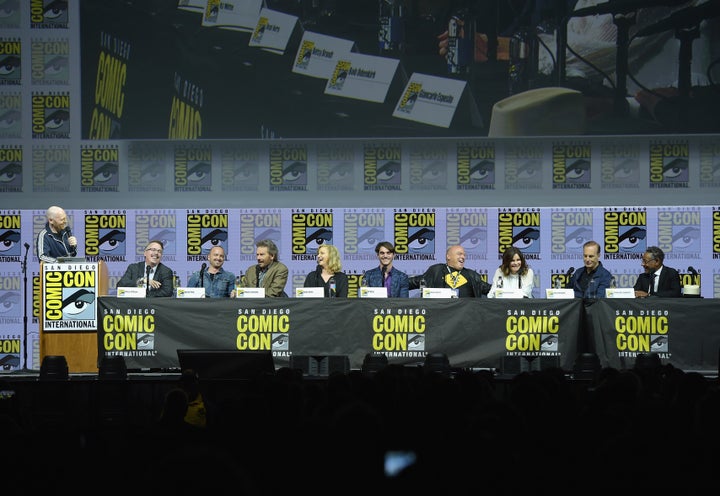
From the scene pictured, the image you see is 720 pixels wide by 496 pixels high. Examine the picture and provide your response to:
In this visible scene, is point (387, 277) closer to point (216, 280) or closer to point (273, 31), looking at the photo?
point (216, 280)

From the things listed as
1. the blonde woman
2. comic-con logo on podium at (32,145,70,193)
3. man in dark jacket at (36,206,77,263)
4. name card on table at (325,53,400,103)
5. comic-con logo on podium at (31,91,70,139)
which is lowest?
the blonde woman

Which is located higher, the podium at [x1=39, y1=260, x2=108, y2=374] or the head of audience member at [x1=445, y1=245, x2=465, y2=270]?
the head of audience member at [x1=445, y1=245, x2=465, y2=270]

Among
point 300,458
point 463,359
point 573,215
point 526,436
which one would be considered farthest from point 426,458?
point 573,215

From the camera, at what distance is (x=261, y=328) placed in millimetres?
11992

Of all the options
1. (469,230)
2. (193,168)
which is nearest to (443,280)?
(469,230)

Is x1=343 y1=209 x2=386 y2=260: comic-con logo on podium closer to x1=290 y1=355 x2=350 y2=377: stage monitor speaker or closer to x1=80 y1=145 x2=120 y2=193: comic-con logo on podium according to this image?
x1=80 y1=145 x2=120 y2=193: comic-con logo on podium

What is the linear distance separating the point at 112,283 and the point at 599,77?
768 centimetres

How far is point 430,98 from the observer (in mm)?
15453

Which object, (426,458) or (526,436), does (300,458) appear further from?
(526,436)

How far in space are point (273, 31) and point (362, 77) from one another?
147 cm

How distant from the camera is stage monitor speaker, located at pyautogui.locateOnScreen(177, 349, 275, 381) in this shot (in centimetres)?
1062

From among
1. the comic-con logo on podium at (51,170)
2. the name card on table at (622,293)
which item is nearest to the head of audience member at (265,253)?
the name card on table at (622,293)

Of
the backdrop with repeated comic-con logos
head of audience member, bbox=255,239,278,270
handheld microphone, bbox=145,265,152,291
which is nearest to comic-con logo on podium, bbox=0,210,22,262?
the backdrop with repeated comic-con logos

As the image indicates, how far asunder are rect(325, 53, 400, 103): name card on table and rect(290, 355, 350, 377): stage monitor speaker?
16.7ft
